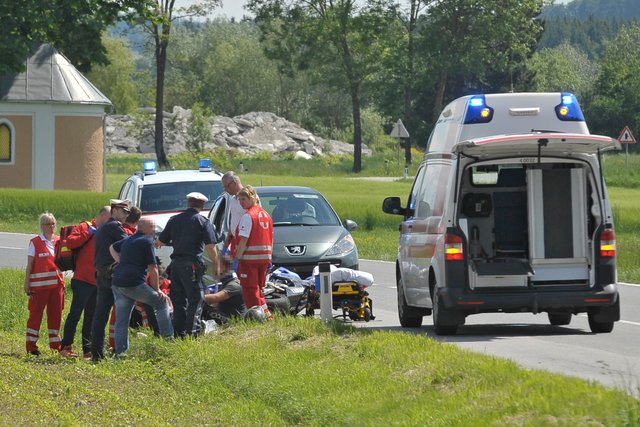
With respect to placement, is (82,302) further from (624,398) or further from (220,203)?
(624,398)

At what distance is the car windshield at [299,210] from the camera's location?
769 inches

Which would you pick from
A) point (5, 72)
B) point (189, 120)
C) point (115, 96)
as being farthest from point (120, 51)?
point (5, 72)

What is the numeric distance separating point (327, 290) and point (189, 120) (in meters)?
81.6

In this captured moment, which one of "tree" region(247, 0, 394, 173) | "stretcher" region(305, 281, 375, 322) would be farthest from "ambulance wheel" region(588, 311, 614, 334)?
"tree" region(247, 0, 394, 173)

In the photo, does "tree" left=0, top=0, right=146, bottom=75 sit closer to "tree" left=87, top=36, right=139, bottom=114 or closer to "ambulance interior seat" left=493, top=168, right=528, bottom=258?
"ambulance interior seat" left=493, top=168, right=528, bottom=258

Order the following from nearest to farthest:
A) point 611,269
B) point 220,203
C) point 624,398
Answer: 1. point 624,398
2. point 611,269
3. point 220,203

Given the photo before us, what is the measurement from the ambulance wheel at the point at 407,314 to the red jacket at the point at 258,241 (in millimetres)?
1756

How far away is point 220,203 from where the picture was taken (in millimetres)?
19516

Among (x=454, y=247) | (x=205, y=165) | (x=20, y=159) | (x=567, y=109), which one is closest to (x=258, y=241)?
(x=454, y=247)

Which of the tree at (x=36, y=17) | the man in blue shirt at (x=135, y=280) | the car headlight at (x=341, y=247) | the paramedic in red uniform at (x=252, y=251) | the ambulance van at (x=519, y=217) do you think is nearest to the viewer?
the man in blue shirt at (x=135, y=280)

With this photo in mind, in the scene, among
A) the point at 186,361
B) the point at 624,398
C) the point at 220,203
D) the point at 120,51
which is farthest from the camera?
the point at 120,51

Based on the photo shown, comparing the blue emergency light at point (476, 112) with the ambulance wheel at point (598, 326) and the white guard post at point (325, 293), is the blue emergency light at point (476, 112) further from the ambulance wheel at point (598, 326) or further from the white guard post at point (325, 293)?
the ambulance wheel at point (598, 326)

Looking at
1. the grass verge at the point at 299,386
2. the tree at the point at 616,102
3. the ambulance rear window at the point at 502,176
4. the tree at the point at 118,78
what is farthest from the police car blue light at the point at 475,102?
the tree at the point at 118,78

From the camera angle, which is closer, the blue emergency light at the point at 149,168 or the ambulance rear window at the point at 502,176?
the ambulance rear window at the point at 502,176
